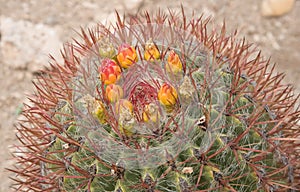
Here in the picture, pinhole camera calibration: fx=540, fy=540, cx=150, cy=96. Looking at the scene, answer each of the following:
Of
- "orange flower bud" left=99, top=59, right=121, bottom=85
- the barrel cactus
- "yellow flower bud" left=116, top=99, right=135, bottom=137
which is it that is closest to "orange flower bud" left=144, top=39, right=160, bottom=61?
the barrel cactus

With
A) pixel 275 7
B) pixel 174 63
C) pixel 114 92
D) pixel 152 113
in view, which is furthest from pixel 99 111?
pixel 275 7

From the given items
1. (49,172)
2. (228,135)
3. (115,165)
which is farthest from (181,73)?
(49,172)

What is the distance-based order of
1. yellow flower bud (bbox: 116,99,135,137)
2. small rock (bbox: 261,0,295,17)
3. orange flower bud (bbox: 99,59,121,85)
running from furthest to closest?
small rock (bbox: 261,0,295,17), orange flower bud (bbox: 99,59,121,85), yellow flower bud (bbox: 116,99,135,137)

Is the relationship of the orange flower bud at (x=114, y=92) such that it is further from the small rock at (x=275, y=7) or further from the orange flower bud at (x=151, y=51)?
the small rock at (x=275, y=7)

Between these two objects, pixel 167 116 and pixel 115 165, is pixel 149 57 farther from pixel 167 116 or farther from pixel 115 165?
pixel 115 165

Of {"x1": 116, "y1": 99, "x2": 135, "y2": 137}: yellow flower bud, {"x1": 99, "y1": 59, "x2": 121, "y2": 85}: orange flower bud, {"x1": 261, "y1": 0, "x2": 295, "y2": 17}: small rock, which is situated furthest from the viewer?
{"x1": 261, "y1": 0, "x2": 295, "y2": 17}: small rock

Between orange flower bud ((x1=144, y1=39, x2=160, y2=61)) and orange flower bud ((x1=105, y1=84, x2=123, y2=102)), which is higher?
orange flower bud ((x1=144, y1=39, x2=160, y2=61))

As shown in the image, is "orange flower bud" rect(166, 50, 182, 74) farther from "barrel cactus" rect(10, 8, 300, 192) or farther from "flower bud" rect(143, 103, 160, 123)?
"flower bud" rect(143, 103, 160, 123)

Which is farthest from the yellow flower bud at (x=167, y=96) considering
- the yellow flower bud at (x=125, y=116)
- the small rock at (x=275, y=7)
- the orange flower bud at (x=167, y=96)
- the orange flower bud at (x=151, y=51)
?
the small rock at (x=275, y=7)
